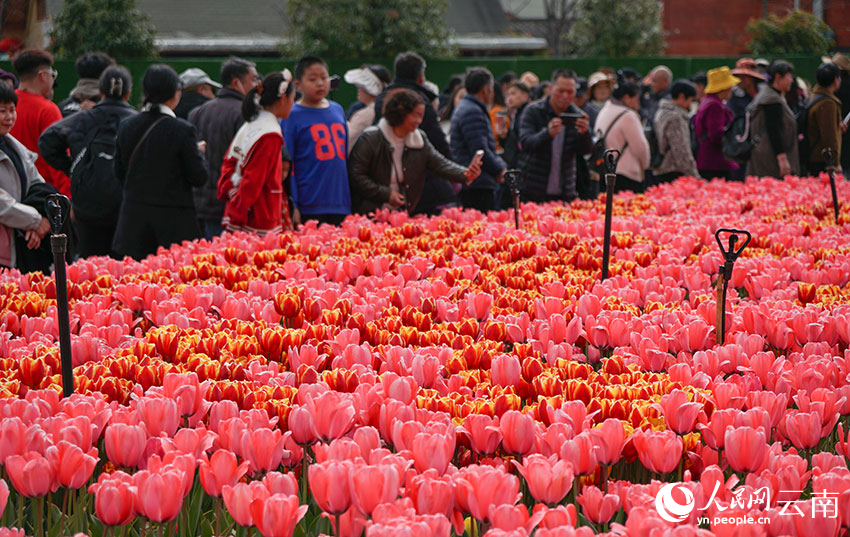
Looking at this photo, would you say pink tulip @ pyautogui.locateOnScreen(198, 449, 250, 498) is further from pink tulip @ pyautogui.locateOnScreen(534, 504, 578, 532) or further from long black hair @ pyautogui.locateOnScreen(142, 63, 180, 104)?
long black hair @ pyautogui.locateOnScreen(142, 63, 180, 104)

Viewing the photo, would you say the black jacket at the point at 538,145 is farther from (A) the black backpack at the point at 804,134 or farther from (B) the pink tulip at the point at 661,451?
(B) the pink tulip at the point at 661,451

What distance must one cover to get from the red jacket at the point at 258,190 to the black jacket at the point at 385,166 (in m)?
0.95

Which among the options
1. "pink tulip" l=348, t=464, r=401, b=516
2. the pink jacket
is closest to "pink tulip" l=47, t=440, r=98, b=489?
"pink tulip" l=348, t=464, r=401, b=516

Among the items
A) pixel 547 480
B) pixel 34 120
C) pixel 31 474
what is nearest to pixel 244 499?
pixel 31 474

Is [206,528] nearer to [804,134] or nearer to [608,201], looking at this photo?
[608,201]

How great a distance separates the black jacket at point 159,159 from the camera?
619 centimetres

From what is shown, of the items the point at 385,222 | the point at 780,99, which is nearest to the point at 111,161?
the point at 385,222

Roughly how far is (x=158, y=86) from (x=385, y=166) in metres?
1.68

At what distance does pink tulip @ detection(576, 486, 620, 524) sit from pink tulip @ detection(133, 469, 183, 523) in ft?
2.35

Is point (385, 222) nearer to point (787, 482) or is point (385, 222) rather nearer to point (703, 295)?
point (703, 295)

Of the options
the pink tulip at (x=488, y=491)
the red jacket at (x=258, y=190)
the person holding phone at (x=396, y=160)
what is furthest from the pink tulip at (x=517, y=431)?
the person holding phone at (x=396, y=160)

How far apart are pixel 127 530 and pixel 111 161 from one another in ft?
17.3

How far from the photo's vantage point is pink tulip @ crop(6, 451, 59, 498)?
1.82 meters

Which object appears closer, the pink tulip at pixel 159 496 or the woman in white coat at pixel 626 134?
the pink tulip at pixel 159 496
